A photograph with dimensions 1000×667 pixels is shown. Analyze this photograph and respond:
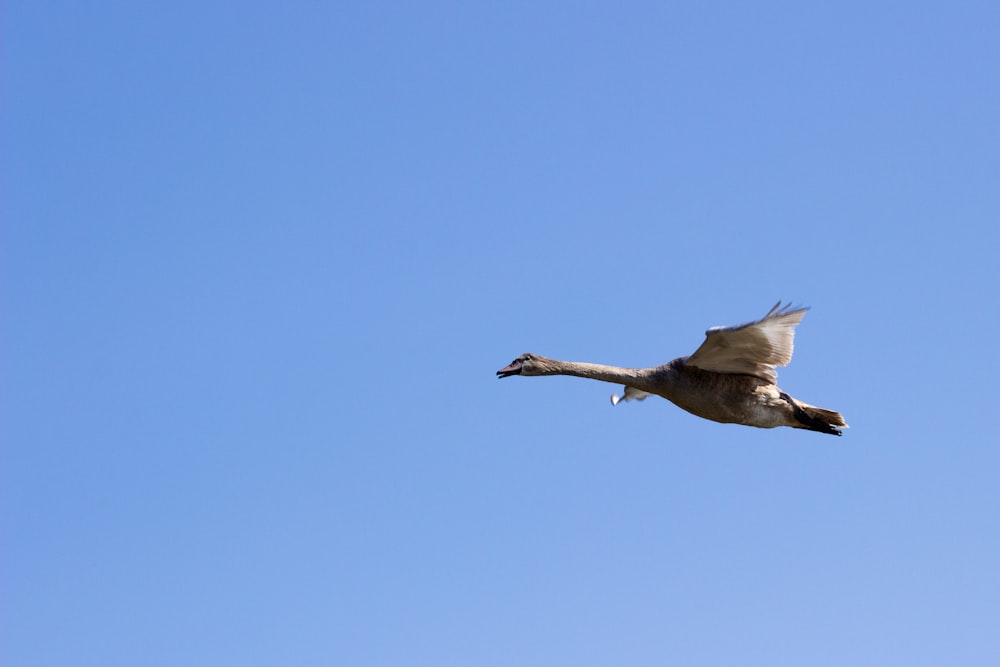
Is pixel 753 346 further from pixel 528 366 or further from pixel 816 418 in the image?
pixel 528 366

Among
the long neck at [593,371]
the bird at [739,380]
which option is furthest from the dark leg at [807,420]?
the long neck at [593,371]

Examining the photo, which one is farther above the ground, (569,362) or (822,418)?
(569,362)

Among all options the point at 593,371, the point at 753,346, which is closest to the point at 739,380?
the point at 753,346

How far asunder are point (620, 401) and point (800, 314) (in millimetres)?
5066

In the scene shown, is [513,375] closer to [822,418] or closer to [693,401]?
[693,401]

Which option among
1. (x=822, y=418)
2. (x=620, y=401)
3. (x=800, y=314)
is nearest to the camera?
(x=800, y=314)

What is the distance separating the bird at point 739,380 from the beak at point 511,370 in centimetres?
123

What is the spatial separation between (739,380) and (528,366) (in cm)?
346

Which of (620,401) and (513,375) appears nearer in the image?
(513,375)

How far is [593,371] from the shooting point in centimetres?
2309

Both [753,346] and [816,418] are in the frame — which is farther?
[816,418]

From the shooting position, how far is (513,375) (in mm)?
23562

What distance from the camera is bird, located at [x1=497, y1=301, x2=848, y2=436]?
21578 millimetres

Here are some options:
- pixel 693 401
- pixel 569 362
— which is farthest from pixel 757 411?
pixel 569 362
